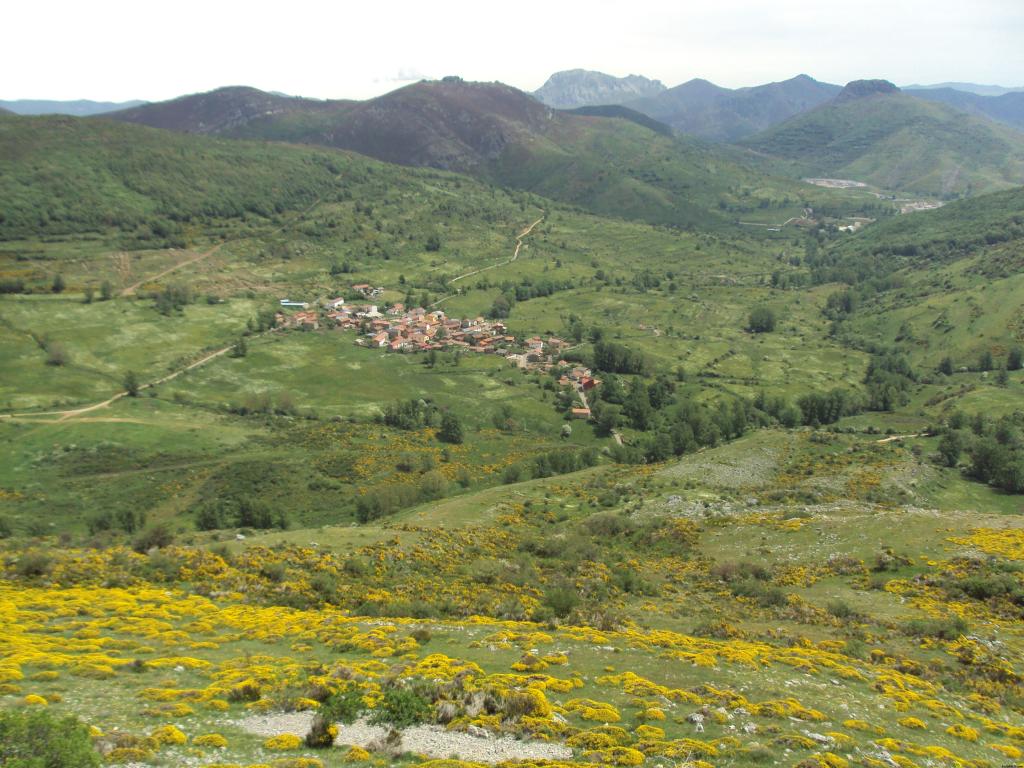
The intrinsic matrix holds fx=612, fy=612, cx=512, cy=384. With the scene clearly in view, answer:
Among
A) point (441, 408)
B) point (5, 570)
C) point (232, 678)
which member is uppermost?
point (232, 678)

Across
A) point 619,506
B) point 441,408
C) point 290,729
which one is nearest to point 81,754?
point 290,729

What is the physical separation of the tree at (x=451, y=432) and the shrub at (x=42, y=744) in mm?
105987

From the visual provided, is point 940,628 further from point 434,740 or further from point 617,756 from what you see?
point 434,740

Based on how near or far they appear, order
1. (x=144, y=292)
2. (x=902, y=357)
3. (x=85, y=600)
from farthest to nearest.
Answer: (x=144, y=292), (x=902, y=357), (x=85, y=600)

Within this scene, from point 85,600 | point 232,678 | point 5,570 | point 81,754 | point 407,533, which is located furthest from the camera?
point 407,533

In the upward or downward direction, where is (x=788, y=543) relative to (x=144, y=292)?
downward

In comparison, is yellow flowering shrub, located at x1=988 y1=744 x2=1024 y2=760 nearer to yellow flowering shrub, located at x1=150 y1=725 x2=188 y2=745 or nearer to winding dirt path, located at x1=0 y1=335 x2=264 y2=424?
yellow flowering shrub, located at x1=150 y1=725 x2=188 y2=745

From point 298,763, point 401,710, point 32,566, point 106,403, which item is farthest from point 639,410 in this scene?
point 298,763

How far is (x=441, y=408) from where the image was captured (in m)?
142

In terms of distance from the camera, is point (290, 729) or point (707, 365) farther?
point (707, 365)

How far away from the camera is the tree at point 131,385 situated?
134 metres

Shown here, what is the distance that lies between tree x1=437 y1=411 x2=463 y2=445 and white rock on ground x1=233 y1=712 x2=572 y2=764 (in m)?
101

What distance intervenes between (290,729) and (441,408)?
12172 centimetres

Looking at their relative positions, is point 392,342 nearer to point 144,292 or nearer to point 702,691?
point 144,292
